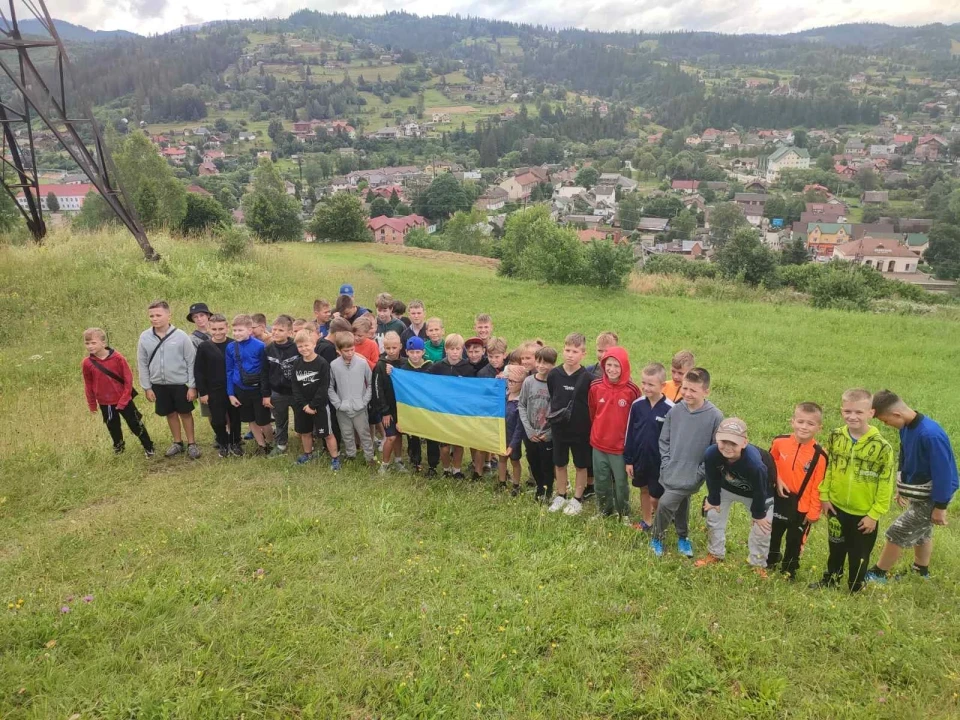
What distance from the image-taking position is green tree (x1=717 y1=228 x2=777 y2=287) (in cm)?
3588

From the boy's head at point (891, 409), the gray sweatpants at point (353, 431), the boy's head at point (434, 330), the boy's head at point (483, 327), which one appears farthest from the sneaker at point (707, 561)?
the boy's head at point (434, 330)

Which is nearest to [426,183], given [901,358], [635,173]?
[635,173]

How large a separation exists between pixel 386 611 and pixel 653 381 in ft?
9.97

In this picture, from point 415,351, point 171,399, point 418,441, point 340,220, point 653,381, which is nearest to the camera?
point 653,381

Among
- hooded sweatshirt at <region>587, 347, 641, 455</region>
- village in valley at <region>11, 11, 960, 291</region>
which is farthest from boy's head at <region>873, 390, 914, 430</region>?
village in valley at <region>11, 11, 960, 291</region>

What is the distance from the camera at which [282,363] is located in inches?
264

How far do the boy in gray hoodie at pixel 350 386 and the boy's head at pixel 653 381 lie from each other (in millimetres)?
3286

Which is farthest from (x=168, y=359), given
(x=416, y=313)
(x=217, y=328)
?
(x=416, y=313)

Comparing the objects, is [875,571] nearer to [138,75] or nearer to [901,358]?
[901,358]

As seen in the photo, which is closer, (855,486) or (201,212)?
(855,486)

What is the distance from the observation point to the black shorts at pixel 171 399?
6.90 m

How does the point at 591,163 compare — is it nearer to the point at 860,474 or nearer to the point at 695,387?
the point at 695,387

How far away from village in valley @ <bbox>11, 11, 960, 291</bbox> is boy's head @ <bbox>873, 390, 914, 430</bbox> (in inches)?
1543

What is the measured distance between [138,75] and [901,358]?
205 meters
